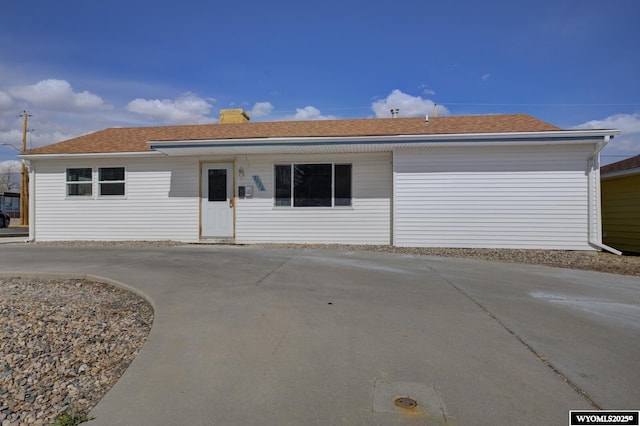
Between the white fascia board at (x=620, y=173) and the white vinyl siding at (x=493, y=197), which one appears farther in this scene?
the white fascia board at (x=620, y=173)

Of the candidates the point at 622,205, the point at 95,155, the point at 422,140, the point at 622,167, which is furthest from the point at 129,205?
the point at 622,205

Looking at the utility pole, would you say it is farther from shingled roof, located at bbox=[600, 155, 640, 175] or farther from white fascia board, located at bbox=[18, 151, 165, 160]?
→ shingled roof, located at bbox=[600, 155, 640, 175]

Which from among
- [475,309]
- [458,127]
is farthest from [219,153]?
[475,309]

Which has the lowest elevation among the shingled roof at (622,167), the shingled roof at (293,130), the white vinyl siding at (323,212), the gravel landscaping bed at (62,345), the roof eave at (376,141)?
the gravel landscaping bed at (62,345)

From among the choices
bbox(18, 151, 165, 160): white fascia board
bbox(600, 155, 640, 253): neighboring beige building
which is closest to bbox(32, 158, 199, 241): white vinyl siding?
bbox(18, 151, 165, 160): white fascia board

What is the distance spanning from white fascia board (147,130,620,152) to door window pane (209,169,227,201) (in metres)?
1.44

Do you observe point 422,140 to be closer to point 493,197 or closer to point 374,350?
point 493,197

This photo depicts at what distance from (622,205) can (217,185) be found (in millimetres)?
14355

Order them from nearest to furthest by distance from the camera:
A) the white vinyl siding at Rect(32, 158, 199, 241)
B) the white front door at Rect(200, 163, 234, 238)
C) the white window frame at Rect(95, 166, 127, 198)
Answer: the white front door at Rect(200, 163, 234, 238) → the white vinyl siding at Rect(32, 158, 199, 241) → the white window frame at Rect(95, 166, 127, 198)

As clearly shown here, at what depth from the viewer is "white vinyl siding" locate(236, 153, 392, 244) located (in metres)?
12.8

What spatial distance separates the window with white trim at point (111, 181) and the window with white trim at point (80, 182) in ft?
1.22

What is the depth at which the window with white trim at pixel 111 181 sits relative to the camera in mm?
13961

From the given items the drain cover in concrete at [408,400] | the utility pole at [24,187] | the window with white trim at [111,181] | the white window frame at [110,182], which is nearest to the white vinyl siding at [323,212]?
the white window frame at [110,182]

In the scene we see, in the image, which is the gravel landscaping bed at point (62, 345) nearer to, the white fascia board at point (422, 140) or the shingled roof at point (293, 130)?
the white fascia board at point (422, 140)
